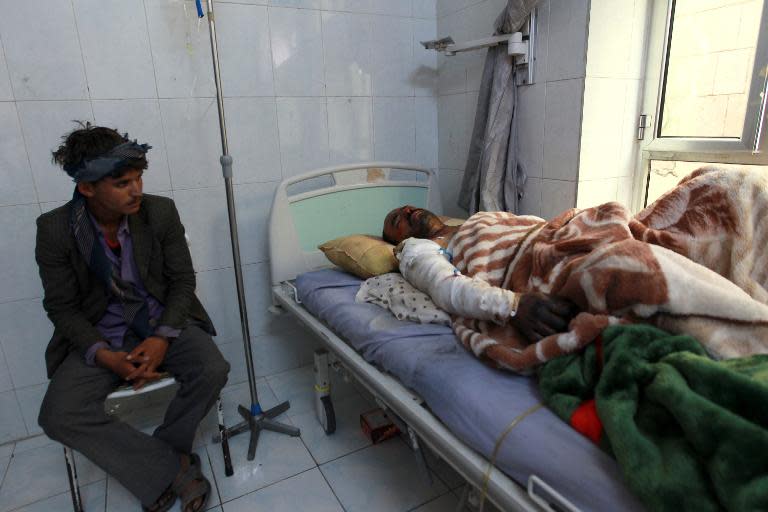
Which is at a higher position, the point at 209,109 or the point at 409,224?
the point at 209,109

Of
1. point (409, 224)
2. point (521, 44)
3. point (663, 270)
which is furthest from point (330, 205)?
point (663, 270)

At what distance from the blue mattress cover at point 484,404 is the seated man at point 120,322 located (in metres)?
0.61

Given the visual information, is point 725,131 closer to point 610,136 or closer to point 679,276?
point 610,136

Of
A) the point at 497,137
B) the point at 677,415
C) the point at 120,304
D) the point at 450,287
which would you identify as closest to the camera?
the point at 677,415

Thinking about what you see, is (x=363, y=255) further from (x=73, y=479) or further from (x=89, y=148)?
(x=73, y=479)

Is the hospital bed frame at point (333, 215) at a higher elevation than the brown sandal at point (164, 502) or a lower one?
higher

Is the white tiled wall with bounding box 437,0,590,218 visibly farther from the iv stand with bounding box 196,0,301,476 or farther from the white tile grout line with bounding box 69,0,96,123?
the white tile grout line with bounding box 69,0,96,123

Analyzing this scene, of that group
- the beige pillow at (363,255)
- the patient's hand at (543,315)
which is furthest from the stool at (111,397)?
the patient's hand at (543,315)

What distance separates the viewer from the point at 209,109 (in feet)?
6.93

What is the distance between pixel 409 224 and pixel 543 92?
79cm

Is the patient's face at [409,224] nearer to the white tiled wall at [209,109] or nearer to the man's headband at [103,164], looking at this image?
the white tiled wall at [209,109]

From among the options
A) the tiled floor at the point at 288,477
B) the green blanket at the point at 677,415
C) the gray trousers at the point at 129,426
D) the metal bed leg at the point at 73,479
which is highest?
the green blanket at the point at 677,415

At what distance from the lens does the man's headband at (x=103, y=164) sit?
58.7 inches

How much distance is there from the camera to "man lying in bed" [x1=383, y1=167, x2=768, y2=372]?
3.23 ft
